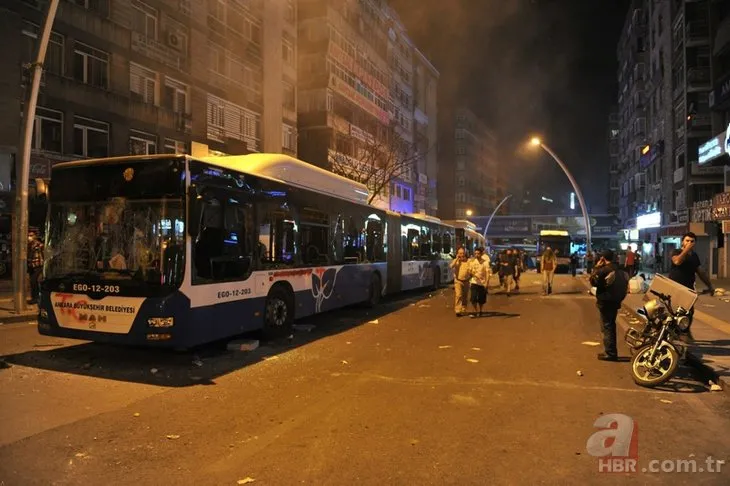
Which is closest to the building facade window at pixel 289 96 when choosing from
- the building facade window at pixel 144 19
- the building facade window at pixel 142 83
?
the building facade window at pixel 144 19

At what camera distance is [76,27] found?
20.2 metres

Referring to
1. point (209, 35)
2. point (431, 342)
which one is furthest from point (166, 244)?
point (209, 35)

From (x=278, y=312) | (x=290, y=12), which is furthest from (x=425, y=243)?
(x=290, y=12)

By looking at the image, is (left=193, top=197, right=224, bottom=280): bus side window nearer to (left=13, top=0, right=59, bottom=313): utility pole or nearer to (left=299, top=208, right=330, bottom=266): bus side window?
(left=299, top=208, right=330, bottom=266): bus side window

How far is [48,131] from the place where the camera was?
19438 millimetres

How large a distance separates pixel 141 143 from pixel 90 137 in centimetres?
246

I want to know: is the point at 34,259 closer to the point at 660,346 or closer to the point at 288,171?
the point at 288,171

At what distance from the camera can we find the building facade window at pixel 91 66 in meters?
20.5

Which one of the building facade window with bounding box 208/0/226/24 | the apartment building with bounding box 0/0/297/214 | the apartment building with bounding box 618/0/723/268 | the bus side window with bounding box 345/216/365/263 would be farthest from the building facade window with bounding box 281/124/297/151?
the apartment building with bounding box 618/0/723/268

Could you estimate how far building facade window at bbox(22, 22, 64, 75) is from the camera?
18.8 m

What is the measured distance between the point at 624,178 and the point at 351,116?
43375mm

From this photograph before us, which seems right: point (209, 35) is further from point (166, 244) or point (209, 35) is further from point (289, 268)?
point (166, 244)

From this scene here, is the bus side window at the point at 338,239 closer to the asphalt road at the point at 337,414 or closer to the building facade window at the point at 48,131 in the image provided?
the asphalt road at the point at 337,414

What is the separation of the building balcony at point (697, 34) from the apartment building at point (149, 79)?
2701cm
